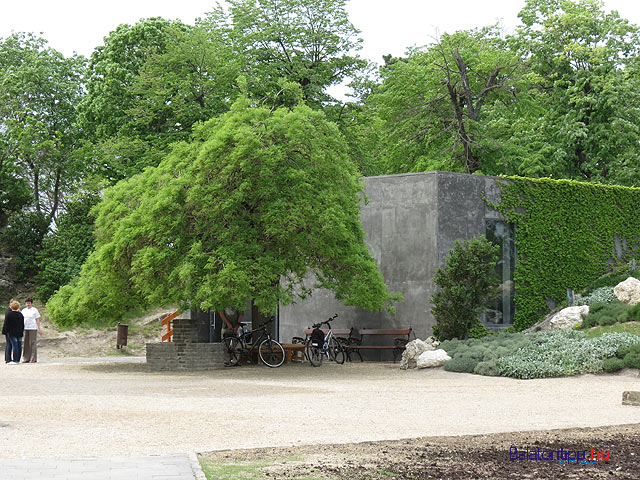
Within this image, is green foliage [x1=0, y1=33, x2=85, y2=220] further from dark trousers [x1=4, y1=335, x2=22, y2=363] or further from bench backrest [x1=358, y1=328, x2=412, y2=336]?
bench backrest [x1=358, y1=328, x2=412, y2=336]

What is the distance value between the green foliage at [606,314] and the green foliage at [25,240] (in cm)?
2627

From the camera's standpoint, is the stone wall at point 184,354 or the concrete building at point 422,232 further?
the concrete building at point 422,232

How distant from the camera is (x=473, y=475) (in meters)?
7.02

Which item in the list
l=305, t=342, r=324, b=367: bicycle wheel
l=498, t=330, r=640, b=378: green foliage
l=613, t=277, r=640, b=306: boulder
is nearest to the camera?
l=498, t=330, r=640, b=378: green foliage

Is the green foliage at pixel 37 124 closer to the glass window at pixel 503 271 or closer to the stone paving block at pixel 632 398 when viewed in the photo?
the glass window at pixel 503 271

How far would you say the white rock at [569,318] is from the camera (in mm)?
22531

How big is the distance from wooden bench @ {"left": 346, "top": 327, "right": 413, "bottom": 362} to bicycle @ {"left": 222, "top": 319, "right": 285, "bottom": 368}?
3308 millimetres

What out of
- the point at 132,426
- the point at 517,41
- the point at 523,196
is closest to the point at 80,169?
the point at 517,41

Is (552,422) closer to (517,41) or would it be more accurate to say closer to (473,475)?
(473,475)

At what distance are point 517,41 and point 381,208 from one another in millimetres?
18235

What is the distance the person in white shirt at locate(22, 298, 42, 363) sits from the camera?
23594 mm

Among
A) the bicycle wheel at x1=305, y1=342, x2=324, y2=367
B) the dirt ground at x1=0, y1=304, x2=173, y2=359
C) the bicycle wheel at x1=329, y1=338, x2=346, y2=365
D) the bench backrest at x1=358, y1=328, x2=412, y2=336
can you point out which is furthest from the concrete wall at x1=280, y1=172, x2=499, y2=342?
the dirt ground at x1=0, y1=304, x2=173, y2=359

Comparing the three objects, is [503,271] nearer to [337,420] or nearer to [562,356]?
[562,356]

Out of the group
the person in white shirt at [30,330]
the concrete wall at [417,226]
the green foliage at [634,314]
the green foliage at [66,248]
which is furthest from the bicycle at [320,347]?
the green foliage at [66,248]
